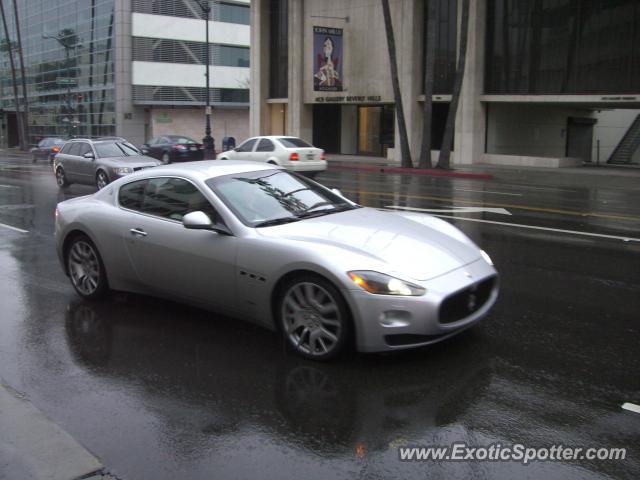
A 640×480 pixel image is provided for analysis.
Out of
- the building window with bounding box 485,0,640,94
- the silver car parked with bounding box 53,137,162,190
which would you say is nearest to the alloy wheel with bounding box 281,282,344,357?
the silver car parked with bounding box 53,137,162,190

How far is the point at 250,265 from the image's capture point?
5.59 m

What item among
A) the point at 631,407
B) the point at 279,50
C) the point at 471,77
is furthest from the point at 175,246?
the point at 279,50

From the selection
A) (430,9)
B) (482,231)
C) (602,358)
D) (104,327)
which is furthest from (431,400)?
(430,9)

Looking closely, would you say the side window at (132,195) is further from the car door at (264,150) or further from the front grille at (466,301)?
the car door at (264,150)

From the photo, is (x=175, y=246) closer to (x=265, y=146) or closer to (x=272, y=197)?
(x=272, y=197)

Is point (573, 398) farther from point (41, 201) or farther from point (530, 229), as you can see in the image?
point (41, 201)

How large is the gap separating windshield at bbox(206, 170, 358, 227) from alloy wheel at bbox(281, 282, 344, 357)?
83 centimetres

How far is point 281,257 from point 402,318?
3.59ft

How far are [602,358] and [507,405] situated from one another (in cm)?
125

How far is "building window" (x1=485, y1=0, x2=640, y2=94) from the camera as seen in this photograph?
29.2m

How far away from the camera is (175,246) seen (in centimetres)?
615

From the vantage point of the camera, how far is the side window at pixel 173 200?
6.18 m

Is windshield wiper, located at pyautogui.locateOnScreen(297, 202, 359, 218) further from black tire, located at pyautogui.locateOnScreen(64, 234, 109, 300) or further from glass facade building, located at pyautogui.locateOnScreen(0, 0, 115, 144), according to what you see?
glass facade building, located at pyautogui.locateOnScreen(0, 0, 115, 144)

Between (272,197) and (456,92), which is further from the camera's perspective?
(456,92)
